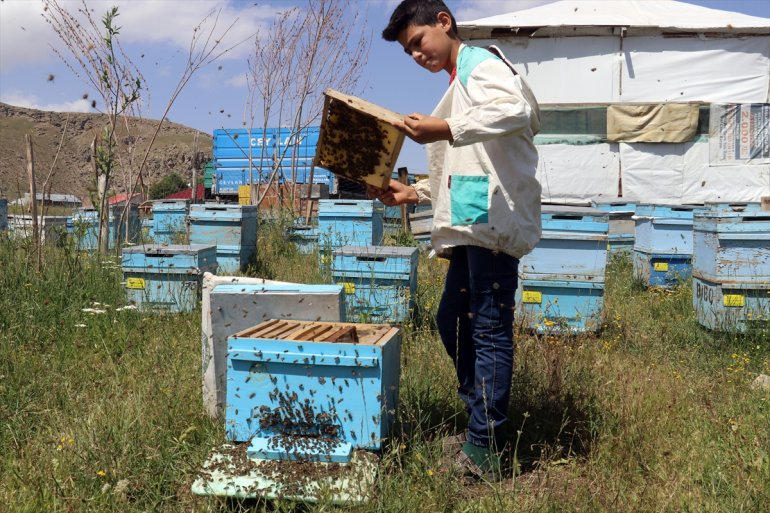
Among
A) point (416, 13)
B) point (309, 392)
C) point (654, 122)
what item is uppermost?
point (654, 122)

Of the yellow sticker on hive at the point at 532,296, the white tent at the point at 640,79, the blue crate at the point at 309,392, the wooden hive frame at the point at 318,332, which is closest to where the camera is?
the blue crate at the point at 309,392

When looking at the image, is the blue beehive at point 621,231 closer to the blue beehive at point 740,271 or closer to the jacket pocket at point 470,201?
the blue beehive at point 740,271

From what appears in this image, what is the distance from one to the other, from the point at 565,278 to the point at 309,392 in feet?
9.54

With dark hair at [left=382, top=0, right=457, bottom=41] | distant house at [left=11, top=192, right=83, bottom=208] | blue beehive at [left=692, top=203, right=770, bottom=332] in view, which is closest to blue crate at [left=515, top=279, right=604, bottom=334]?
blue beehive at [left=692, top=203, right=770, bottom=332]

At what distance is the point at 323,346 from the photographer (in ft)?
7.95

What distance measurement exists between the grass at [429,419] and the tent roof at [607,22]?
23.0 ft

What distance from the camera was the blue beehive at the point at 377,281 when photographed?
486 centimetres

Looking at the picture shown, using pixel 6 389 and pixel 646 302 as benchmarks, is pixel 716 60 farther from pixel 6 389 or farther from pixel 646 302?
pixel 6 389

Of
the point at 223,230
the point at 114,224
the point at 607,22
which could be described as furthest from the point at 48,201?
the point at 607,22

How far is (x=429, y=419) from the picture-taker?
302 cm

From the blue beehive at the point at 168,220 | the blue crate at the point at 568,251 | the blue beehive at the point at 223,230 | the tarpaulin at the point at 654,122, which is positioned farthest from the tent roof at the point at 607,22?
the blue crate at the point at 568,251

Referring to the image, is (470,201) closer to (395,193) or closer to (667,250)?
(395,193)

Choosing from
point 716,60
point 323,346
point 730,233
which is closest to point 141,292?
point 323,346

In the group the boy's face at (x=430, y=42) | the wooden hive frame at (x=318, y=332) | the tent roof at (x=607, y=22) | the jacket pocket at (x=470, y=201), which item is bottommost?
the wooden hive frame at (x=318, y=332)
